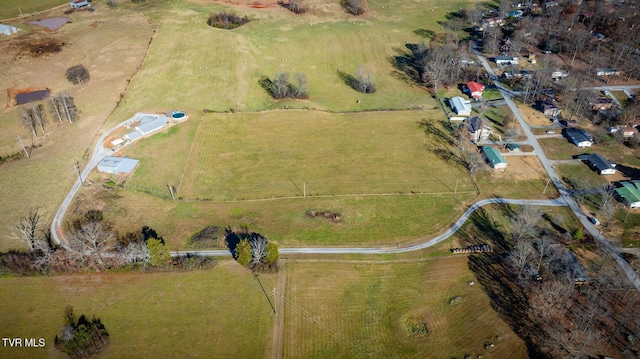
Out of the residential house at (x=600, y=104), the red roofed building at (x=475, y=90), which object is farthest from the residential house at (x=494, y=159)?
the residential house at (x=600, y=104)

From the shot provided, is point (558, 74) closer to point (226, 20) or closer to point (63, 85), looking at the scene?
point (226, 20)

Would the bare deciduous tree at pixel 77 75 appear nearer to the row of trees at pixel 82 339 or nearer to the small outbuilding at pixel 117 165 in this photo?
the small outbuilding at pixel 117 165

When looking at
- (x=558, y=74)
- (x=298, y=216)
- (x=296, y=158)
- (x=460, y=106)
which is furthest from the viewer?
(x=558, y=74)

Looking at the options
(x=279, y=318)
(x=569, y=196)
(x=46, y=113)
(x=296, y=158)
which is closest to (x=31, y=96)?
(x=46, y=113)

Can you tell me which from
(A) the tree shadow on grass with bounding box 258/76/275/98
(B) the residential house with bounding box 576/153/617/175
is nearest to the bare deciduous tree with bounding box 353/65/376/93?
(A) the tree shadow on grass with bounding box 258/76/275/98

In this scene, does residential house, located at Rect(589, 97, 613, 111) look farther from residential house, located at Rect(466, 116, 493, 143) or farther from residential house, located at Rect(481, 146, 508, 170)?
residential house, located at Rect(481, 146, 508, 170)

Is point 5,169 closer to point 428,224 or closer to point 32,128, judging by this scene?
point 32,128
